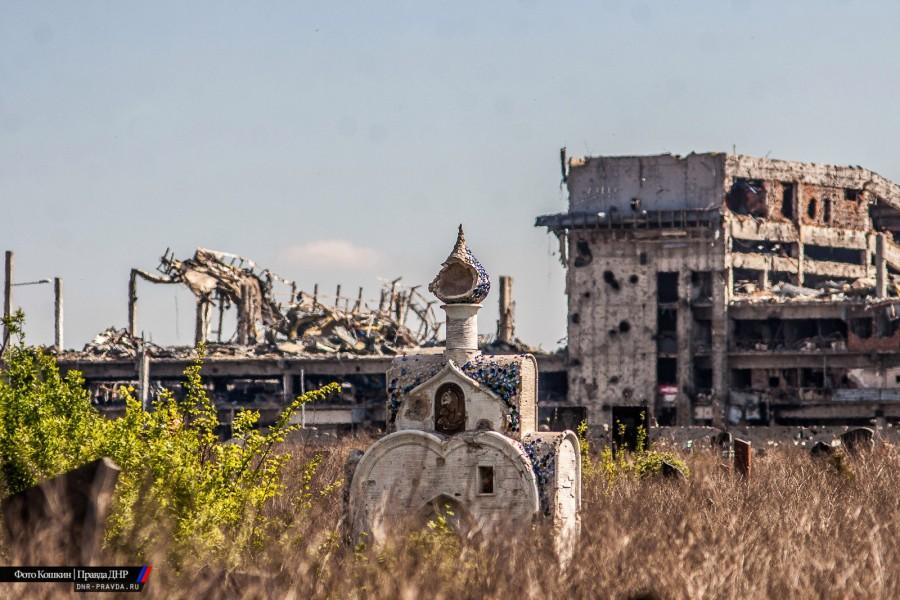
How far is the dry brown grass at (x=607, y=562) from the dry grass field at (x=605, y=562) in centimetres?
3

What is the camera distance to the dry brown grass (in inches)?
670

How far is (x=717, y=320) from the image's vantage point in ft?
252

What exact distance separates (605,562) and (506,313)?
64653 mm

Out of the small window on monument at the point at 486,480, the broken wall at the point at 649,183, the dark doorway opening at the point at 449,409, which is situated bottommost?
the small window on monument at the point at 486,480

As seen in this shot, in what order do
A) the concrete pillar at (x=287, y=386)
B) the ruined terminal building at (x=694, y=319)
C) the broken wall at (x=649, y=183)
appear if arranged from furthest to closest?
1. the concrete pillar at (x=287, y=386)
2. the broken wall at (x=649, y=183)
3. the ruined terminal building at (x=694, y=319)

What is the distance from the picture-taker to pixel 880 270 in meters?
80.4

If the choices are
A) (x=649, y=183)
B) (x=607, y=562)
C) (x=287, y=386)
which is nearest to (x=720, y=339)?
(x=649, y=183)

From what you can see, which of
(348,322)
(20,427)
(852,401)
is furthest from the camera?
(348,322)

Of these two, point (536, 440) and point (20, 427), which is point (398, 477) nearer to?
point (536, 440)

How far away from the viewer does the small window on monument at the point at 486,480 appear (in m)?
24.6

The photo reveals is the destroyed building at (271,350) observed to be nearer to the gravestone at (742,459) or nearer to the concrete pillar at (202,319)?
the concrete pillar at (202,319)

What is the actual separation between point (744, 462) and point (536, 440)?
13.6 meters

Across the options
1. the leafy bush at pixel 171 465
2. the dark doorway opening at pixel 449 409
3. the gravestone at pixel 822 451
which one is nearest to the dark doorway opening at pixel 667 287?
the gravestone at pixel 822 451

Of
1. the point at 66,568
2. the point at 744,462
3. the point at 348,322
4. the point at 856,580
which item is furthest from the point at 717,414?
the point at 66,568
